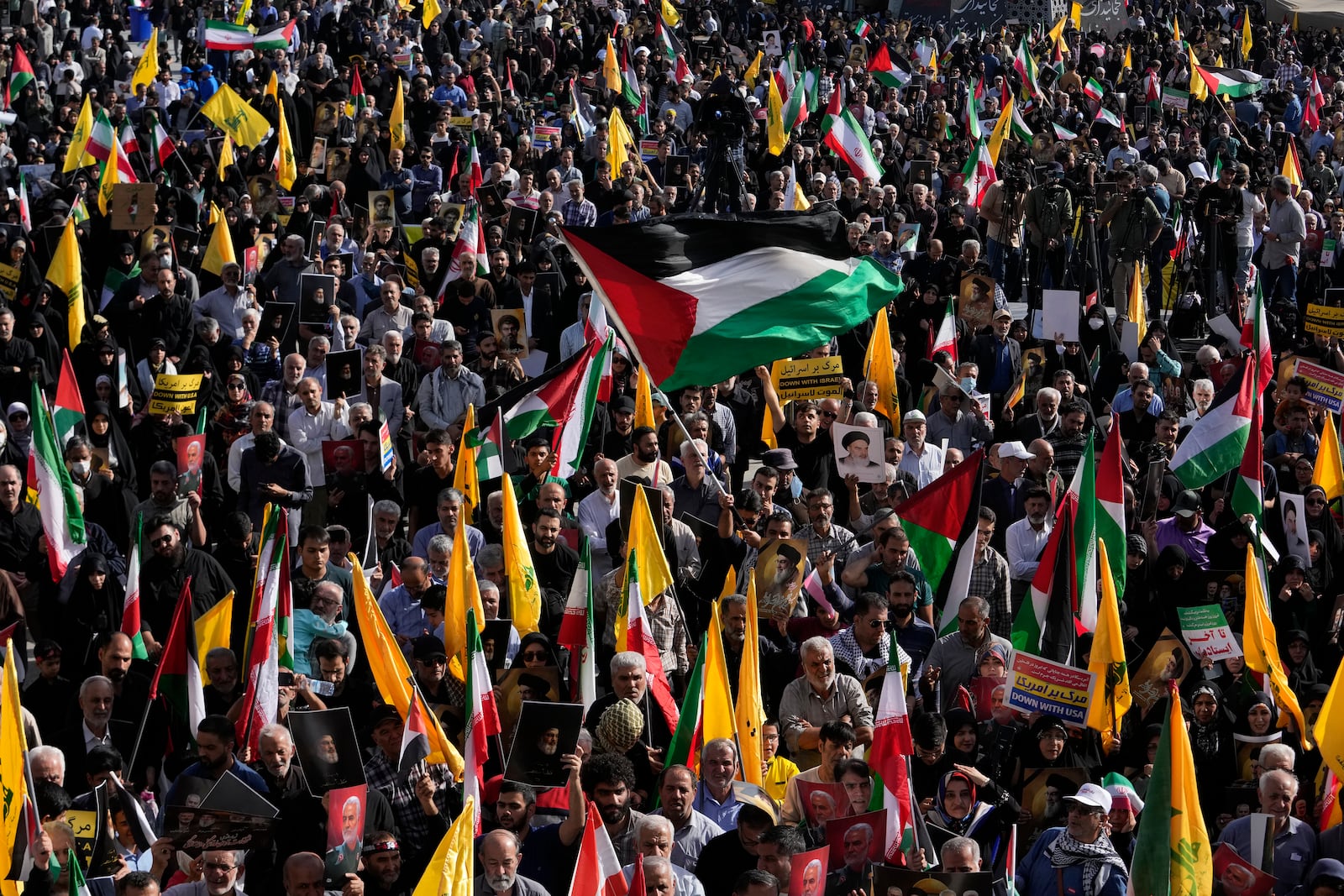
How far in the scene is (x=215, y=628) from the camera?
990 centimetres

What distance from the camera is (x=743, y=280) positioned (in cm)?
1073

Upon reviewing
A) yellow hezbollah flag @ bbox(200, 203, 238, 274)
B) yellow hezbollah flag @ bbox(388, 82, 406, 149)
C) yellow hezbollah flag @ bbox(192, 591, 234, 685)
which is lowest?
yellow hezbollah flag @ bbox(192, 591, 234, 685)

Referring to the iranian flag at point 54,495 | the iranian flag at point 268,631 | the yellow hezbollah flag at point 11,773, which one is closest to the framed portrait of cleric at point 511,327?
the iranian flag at point 54,495

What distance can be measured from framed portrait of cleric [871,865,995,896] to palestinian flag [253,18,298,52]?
67.8 ft

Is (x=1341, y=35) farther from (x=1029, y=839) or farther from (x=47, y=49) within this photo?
(x=1029, y=839)

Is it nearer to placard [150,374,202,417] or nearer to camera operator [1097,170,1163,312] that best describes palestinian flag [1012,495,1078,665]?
placard [150,374,202,417]

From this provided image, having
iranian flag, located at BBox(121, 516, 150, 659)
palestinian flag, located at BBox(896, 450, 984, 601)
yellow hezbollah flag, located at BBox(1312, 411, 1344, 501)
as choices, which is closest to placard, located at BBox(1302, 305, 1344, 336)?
yellow hezbollah flag, located at BBox(1312, 411, 1344, 501)

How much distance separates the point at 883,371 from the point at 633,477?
2.62m

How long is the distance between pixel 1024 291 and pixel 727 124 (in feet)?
12.3

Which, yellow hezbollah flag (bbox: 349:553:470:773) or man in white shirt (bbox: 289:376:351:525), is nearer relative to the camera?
yellow hezbollah flag (bbox: 349:553:470:773)

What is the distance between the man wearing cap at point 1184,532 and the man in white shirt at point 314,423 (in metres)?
4.60

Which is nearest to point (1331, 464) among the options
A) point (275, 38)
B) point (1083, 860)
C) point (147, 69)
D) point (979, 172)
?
point (1083, 860)

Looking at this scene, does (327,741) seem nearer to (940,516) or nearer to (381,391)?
(940,516)

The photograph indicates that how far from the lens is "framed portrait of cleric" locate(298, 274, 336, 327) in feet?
47.9
